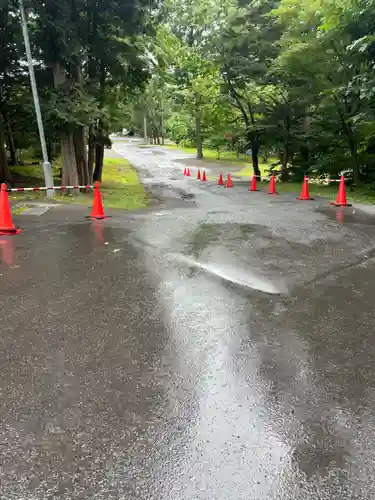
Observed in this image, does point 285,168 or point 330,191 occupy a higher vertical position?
point 285,168

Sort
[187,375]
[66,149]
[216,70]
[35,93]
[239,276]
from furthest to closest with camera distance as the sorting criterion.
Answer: [216,70]
[66,149]
[35,93]
[239,276]
[187,375]

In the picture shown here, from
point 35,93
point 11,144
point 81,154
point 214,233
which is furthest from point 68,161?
point 11,144

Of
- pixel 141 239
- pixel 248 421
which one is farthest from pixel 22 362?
pixel 141 239

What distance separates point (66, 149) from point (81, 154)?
2000mm

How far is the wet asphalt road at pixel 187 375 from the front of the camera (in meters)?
2.52

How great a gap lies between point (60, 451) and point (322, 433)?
5.37 ft

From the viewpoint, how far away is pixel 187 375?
3.60 metres

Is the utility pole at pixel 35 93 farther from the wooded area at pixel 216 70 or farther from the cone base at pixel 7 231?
the cone base at pixel 7 231

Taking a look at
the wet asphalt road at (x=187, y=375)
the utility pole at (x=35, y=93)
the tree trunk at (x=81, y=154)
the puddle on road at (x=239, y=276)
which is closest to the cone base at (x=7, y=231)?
the wet asphalt road at (x=187, y=375)

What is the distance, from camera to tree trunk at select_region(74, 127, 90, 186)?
17.9 meters

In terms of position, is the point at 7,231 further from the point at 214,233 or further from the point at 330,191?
the point at 330,191

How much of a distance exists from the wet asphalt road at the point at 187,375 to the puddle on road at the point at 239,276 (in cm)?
3

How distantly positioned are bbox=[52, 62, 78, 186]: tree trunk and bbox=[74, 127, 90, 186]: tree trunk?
1.49 metres

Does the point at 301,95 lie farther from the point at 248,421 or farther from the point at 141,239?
the point at 248,421
